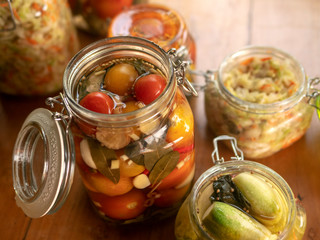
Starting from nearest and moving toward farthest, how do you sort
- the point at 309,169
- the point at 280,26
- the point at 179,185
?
the point at 179,185 < the point at 309,169 < the point at 280,26

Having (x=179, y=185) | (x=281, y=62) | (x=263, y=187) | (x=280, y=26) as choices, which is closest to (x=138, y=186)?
(x=179, y=185)

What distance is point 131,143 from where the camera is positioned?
68 cm

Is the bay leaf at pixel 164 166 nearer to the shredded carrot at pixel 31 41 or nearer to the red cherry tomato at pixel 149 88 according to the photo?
the red cherry tomato at pixel 149 88

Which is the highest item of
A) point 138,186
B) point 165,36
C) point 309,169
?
point 165,36

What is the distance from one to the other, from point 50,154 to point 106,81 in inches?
6.1

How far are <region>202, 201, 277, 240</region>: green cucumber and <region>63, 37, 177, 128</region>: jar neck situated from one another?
0.18 m

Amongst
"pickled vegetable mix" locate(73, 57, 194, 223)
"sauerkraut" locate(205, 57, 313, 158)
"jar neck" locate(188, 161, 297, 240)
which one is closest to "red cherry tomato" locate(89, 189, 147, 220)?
"pickled vegetable mix" locate(73, 57, 194, 223)

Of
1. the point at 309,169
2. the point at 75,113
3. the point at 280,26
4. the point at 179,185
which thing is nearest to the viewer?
the point at 75,113

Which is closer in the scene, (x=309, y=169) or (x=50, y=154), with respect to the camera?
(x=50, y=154)

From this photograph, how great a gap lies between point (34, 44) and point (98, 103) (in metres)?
0.35

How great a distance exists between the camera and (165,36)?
3.05ft

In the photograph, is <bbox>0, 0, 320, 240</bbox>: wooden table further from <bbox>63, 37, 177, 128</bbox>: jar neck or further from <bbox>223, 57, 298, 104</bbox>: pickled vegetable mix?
<bbox>63, 37, 177, 128</bbox>: jar neck

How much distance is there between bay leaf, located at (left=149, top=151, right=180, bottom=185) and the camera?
0.70 m

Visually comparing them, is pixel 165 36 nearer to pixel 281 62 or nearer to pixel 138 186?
pixel 281 62
